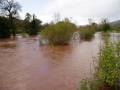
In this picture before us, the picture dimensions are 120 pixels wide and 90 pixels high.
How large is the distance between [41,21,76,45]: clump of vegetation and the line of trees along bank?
15565 mm

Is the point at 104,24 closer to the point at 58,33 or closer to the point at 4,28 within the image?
the point at 4,28

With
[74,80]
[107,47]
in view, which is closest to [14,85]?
[74,80]

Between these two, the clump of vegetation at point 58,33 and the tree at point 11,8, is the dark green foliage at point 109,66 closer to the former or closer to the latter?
the clump of vegetation at point 58,33

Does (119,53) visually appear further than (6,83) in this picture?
No

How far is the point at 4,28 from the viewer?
35344 mm

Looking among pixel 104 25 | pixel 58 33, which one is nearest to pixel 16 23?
pixel 104 25

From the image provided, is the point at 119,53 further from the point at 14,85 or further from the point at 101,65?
the point at 14,85

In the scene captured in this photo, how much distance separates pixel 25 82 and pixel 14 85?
434 mm

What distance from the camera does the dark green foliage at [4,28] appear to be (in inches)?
1377

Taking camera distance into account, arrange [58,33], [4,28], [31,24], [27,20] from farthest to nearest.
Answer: [27,20] < [31,24] < [4,28] < [58,33]

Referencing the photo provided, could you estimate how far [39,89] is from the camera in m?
6.51

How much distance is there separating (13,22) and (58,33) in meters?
20.1

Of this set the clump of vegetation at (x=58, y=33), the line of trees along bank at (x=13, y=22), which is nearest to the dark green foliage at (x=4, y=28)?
the line of trees along bank at (x=13, y=22)

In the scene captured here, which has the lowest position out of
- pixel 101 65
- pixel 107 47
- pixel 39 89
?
pixel 39 89
